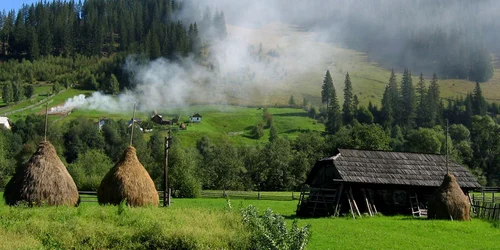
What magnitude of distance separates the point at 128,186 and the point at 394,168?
716 inches

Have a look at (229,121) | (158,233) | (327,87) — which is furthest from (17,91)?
(158,233)

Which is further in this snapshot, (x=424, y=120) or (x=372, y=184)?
(x=424, y=120)

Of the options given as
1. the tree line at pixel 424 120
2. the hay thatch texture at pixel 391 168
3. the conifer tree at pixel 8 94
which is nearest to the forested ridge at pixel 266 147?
the tree line at pixel 424 120

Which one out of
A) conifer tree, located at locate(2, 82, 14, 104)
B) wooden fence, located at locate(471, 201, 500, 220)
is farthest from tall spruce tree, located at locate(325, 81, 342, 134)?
wooden fence, located at locate(471, 201, 500, 220)

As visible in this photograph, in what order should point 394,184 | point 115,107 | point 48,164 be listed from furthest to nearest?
point 115,107 < point 394,184 < point 48,164

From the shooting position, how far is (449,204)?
31.0 meters

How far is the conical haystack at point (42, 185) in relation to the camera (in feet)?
85.5

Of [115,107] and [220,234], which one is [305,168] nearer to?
[220,234]

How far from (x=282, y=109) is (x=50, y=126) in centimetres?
7799

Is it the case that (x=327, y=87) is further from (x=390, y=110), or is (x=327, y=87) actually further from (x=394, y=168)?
(x=394, y=168)

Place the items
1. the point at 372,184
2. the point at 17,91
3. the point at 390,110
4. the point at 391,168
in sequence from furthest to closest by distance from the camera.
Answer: the point at 17,91 → the point at 390,110 → the point at 391,168 → the point at 372,184

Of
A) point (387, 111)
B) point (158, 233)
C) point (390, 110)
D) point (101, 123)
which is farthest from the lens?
point (387, 111)

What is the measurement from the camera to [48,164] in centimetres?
2728

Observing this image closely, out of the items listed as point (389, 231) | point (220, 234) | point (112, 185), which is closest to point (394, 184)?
point (389, 231)
